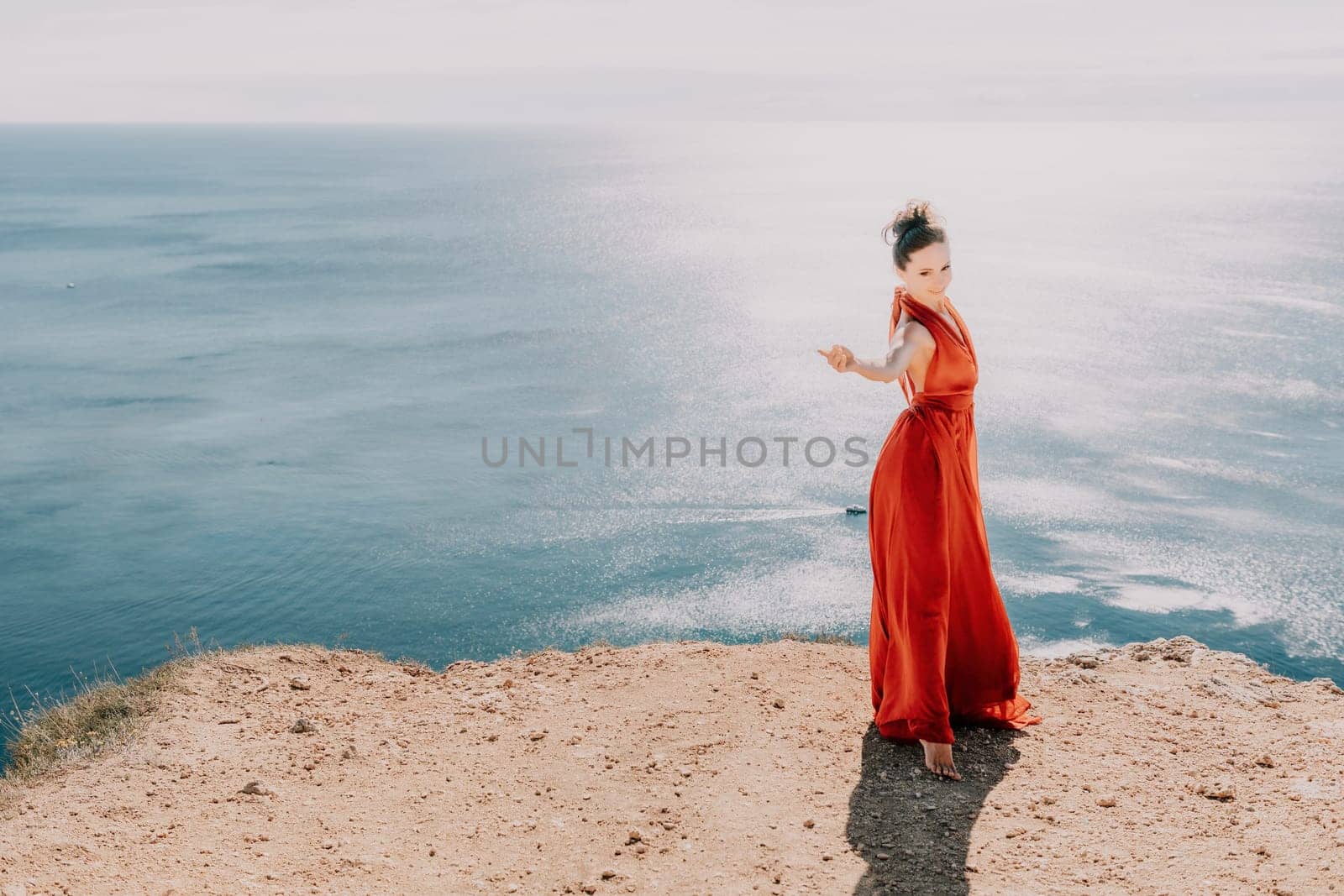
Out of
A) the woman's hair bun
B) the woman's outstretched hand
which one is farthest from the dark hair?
the woman's outstretched hand

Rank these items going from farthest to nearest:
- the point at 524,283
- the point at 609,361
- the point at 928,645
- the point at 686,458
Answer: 1. the point at 524,283
2. the point at 609,361
3. the point at 686,458
4. the point at 928,645

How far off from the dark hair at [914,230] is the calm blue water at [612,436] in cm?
1560

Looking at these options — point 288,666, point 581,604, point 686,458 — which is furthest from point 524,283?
point 288,666

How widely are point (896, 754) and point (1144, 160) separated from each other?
222 metres

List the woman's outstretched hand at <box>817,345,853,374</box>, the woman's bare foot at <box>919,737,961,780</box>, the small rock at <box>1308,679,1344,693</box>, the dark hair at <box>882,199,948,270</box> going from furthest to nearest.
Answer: the small rock at <box>1308,679,1344,693</box> → the woman's bare foot at <box>919,737,961,780</box> → the dark hair at <box>882,199,948,270</box> → the woman's outstretched hand at <box>817,345,853,374</box>

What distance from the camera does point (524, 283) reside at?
7794 centimetres

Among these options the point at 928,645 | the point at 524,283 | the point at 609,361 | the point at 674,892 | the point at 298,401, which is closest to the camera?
the point at 674,892

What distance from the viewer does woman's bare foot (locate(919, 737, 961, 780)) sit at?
6.23 m

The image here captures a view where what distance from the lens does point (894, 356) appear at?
5.92m

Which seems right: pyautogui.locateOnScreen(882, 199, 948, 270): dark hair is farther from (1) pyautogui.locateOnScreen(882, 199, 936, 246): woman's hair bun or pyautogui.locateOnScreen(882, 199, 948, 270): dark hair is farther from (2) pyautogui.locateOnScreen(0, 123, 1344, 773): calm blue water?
(2) pyautogui.locateOnScreen(0, 123, 1344, 773): calm blue water

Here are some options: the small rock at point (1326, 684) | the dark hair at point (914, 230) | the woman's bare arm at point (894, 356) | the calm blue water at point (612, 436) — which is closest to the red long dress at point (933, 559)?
the woman's bare arm at point (894, 356)

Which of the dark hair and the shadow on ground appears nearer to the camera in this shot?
the shadow on ground

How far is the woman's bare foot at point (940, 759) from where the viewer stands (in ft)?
20.4

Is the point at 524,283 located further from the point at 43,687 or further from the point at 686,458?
the point at 43,687
